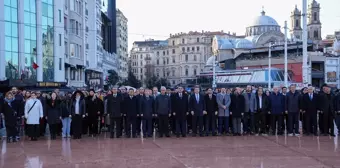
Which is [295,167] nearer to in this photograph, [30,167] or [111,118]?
[30,167]

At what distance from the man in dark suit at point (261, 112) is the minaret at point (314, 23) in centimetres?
11492

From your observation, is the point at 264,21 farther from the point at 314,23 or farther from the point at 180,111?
the point at 180,111

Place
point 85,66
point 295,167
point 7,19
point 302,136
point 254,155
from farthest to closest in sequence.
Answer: point 85,66
point 7,19
point 302,136
point 254,155
point 295,167

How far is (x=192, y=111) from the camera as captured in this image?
16250mm

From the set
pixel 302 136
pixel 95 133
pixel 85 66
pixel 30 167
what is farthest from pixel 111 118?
pixel 85 66

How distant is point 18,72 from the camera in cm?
3566

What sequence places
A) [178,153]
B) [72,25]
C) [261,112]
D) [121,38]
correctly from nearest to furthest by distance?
1. [178,153]
2. [261,112]
3. [72,25]
4. [121,38]

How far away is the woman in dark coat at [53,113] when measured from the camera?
16.1 metres

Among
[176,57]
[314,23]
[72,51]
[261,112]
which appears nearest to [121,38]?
[176,57]

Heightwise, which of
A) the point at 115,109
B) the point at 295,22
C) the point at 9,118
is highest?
the point at 295,22

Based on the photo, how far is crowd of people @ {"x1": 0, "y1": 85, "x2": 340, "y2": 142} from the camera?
16078 mm

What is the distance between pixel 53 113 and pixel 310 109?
9764 mm

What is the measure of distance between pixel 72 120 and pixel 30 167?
601 centimetres

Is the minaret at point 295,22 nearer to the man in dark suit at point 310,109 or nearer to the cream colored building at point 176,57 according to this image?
the cream colored building at point 176,57
